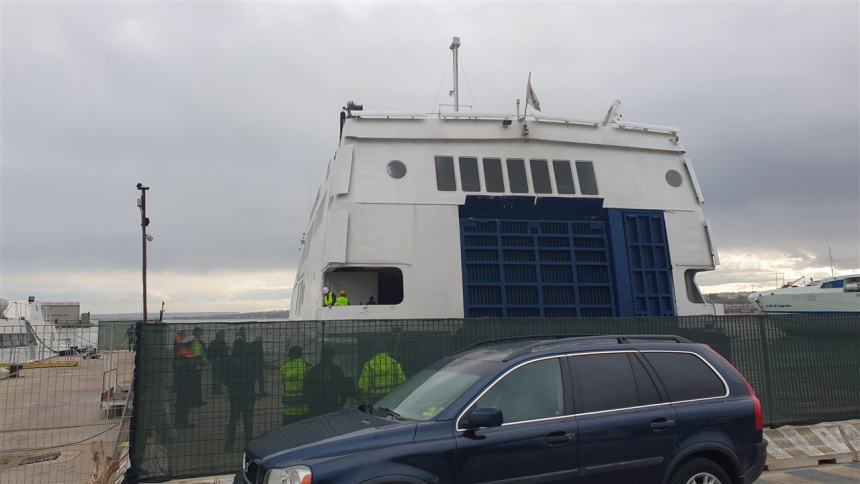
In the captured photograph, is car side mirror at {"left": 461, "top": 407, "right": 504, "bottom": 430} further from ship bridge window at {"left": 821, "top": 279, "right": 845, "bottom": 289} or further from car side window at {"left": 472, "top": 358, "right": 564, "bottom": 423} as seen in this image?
ship bridge window at {"left": 821, "top": 279, "right": 845, "bottom": 289}

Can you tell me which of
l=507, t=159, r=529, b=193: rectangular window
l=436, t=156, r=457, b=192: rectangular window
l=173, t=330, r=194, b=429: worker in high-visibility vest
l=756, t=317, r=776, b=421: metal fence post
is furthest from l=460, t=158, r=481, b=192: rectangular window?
l=173, t=330, r=194, b=429: worker in high-visibility vest

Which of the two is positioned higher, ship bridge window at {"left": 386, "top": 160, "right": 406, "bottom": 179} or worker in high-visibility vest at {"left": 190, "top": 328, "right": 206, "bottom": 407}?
ship bridge window at {"left": 386, "top": 160, "right": 406, "bottom": 179}

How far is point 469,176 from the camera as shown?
38.6 feet

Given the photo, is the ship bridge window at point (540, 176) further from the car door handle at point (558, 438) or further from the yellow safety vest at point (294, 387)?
the car door handle at point (558, 438)

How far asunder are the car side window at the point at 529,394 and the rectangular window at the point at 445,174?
712cm

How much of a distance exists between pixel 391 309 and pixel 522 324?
11.0ft

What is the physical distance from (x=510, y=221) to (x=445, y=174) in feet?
5.22

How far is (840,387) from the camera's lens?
29.0ft

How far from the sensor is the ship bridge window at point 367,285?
12.4 m

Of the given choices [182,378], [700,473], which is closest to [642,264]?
[700,473]

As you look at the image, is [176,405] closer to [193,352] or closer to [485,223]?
[193,352]

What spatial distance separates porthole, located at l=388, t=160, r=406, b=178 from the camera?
11516mm

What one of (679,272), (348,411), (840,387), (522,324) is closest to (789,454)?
(840,387)

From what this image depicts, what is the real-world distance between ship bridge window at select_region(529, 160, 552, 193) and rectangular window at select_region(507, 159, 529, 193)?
19 cm
